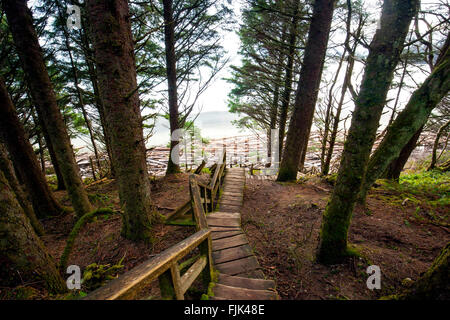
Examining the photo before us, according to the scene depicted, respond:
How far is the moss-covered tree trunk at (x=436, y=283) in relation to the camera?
1.70 m

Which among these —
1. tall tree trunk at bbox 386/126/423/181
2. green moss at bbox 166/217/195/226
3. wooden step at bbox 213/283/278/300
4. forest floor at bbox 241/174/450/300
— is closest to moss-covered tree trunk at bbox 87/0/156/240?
green moss at bbox 166/217/195/226

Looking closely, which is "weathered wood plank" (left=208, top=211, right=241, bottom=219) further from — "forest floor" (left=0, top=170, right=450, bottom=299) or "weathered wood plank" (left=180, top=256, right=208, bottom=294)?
"weathered wood plank" (left=180, top=256, right=208, bottom=294)

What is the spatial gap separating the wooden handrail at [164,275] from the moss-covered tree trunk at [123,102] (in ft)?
5.68

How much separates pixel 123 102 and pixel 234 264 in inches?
138

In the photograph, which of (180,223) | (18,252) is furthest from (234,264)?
(18,252)

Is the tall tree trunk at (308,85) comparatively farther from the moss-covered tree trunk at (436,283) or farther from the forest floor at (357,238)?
the moss-covered tree trunk at (436,283)

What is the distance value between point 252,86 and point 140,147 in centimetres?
922

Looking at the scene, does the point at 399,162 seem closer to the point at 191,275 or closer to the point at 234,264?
the point at 234,264

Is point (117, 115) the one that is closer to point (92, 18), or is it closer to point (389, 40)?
point (92, 18)

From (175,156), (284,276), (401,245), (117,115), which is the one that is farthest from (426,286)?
(175,156)

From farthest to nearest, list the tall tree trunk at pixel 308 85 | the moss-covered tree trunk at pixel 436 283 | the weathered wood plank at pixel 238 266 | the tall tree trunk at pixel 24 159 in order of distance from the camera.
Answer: the tall tree trunk at pixel 308 85, the tall tree trunk at pixel 24 159, the weathered wood plank at pixel 238 266, the moss-covered tree trunk at pixel 436 283

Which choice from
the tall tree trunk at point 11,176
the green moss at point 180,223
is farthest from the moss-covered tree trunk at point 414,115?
the tall tree trunk at point 11,176

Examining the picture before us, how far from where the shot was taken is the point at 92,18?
2.93m
